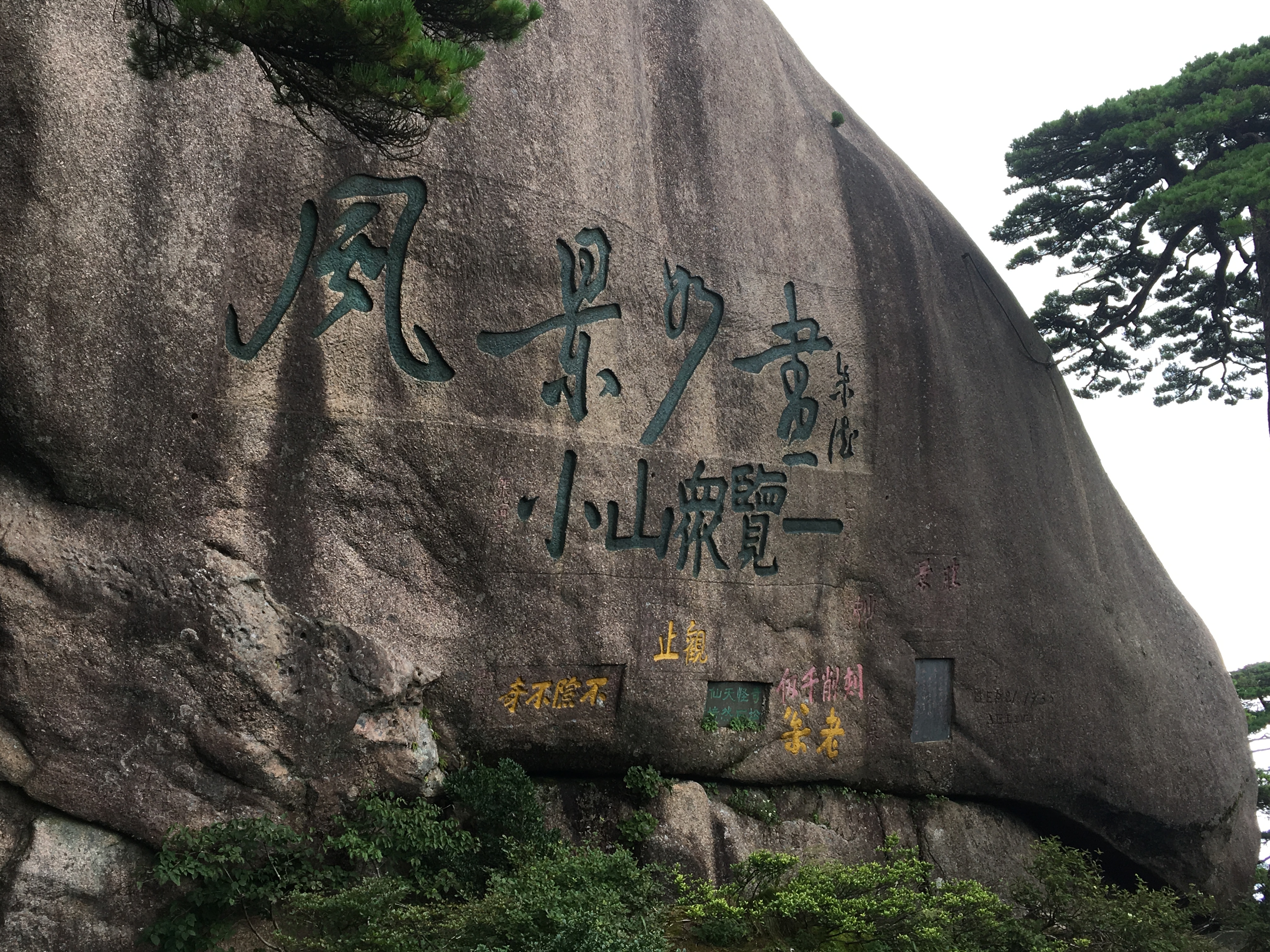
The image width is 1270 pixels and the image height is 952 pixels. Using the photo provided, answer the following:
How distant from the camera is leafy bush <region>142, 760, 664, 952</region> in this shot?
3994 millimetres

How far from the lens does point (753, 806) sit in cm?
633

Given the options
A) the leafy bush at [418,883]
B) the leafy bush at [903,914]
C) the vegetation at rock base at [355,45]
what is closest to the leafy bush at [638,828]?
the leafy bush at [418,883]

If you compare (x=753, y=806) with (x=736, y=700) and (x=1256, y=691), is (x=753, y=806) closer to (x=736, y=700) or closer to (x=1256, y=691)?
(x=736, y=700)

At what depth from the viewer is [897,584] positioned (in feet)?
22.9

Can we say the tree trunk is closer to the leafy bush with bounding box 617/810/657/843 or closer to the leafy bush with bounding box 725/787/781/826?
the leafy bush with bounding box 725/787/781/826

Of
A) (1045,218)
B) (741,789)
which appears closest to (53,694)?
(741,789)

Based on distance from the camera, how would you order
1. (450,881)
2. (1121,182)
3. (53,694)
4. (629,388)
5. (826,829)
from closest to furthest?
(53,694)
(450,881)
(629,388)
(826,829)
(1121,182)

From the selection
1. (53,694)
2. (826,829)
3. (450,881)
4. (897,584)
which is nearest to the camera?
(53,694)

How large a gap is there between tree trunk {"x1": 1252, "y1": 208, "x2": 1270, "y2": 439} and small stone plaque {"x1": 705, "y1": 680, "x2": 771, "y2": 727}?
17.2 feet

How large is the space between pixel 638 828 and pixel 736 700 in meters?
1.02

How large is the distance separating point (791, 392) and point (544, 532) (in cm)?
206

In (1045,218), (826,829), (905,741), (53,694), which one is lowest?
(826,829)

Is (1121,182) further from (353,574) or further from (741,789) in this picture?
(353,574)

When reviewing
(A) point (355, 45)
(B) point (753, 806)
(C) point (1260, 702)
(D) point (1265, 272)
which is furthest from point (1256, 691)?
(A) point (355, 45)
